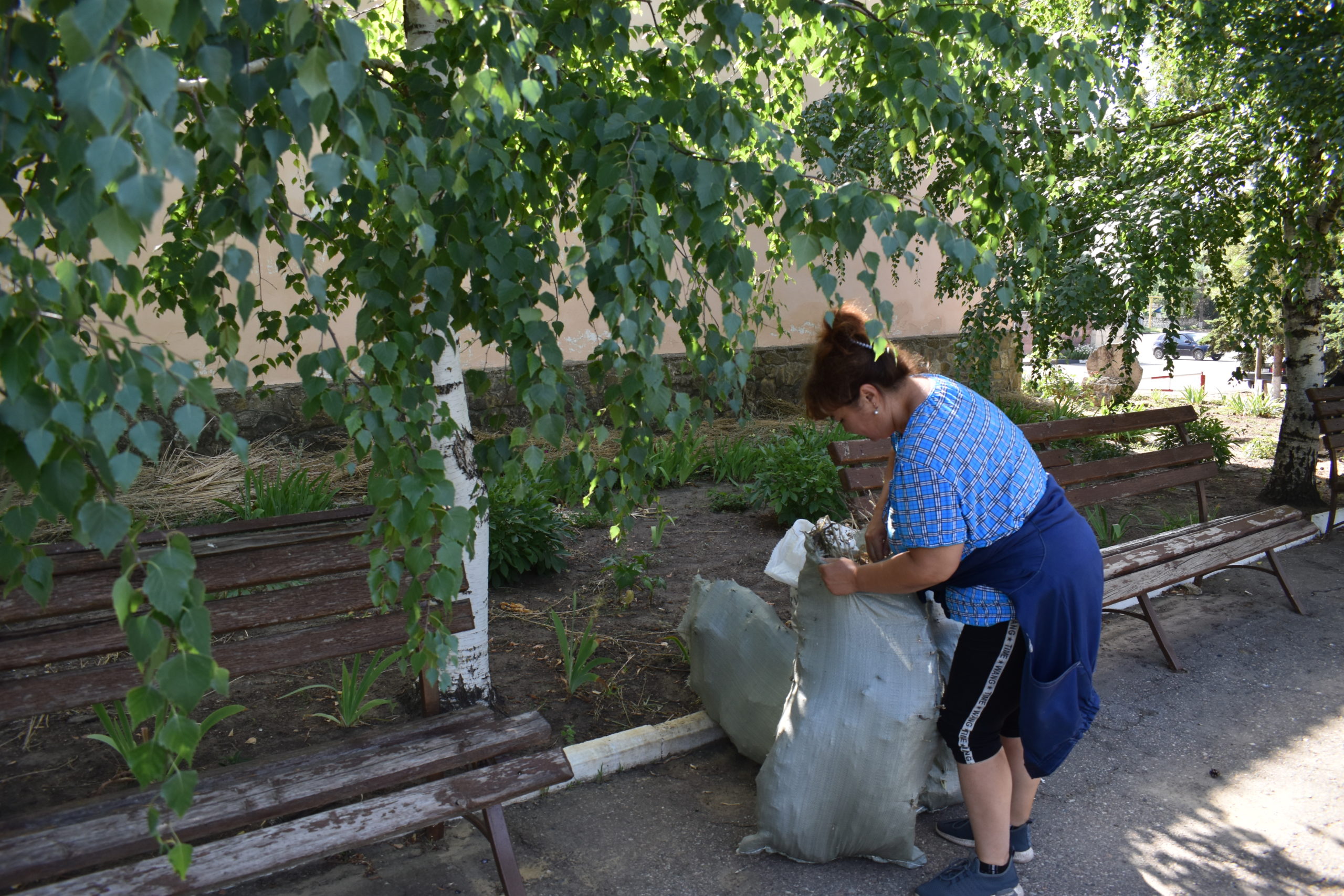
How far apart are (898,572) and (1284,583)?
3.37 m

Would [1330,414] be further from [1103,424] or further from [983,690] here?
[983,690]

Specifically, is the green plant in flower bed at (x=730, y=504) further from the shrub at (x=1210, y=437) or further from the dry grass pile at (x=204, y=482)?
the shrub at (x=1210, y=437)

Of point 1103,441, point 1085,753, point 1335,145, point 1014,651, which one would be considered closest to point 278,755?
point 1014,651

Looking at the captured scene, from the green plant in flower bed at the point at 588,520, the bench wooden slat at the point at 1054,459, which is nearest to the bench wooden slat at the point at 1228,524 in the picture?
the bench wooden slat at the point at 1054,459

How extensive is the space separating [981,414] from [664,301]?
915mm

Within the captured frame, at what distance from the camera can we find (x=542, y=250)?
6.31 feet

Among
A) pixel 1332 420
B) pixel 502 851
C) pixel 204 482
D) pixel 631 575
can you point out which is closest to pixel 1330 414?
pixel 1332 420

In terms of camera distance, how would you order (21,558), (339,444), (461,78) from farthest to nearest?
1. (339,444)
2. (461,78)
3. (21,558)

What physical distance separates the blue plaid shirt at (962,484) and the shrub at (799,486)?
2864 millimetres

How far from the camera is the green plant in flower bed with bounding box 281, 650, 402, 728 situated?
117 inches

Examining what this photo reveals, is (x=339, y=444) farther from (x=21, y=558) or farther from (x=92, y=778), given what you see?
(x=21, y=558)

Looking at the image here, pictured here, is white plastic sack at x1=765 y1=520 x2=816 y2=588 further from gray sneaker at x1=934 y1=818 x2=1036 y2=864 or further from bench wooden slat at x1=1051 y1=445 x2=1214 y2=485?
bench wooden slat at x1=1051 y1=445 x2=1214 y2=485

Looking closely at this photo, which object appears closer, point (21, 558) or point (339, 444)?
point (21, 558)

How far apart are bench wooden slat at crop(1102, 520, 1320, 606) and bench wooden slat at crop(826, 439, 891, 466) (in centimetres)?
98
